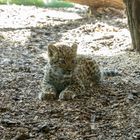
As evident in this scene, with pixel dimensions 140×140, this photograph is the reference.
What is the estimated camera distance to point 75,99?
5.16 metres

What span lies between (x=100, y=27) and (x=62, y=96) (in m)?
5.66

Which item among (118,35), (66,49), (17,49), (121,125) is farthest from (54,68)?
(118,35)

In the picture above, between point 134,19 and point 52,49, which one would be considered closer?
point 52,49

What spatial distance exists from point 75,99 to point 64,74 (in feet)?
0.94

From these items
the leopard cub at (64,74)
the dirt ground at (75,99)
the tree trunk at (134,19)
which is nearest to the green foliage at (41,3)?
the dirt ground at (75,99)

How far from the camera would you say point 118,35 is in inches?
382

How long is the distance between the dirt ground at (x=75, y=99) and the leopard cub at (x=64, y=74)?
119mm

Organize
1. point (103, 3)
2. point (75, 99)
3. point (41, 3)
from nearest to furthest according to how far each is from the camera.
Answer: point (75, 99), point (103, 3), point (41, 3)

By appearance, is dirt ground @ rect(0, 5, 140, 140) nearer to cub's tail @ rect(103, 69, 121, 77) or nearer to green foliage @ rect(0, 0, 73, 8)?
cub's tail @ rect(103, 69, 121, 77)

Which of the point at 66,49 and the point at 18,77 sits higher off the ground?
the point at 66,49

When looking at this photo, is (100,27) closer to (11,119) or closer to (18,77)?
(18,77)

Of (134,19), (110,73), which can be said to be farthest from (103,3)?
(110,73)

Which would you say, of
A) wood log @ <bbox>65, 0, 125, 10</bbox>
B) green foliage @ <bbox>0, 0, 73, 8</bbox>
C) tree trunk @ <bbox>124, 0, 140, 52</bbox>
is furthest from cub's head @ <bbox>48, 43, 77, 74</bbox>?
green foliage @ <bbox>0, 0, 73, 8</bbox>

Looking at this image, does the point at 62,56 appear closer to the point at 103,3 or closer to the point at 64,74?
the point at 64,74
